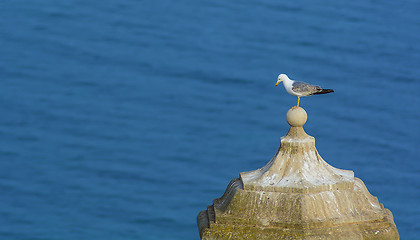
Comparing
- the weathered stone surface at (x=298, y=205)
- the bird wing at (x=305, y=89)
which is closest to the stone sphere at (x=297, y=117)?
the weathered stone surface at (x=298, y=205)

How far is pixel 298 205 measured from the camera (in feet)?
25.3

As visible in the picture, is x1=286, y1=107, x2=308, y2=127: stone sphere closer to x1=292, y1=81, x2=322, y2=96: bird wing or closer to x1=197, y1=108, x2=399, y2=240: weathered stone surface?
x1=197, y1=108, x2=399, y2=240: weathered stone surface

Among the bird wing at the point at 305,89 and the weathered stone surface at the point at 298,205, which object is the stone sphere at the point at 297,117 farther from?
the bird wing at the point at 305,89

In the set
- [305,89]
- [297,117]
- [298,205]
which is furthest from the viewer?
[305,89]

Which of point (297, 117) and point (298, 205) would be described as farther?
point (297, 117)

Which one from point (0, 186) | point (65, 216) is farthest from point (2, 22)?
point (65, 216)

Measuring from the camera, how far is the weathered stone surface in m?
A: 7.70

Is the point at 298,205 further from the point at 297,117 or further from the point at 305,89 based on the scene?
the point at 305,89

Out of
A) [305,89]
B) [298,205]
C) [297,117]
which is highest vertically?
[305,89]

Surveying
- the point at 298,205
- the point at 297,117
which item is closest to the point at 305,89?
the point at 297,117

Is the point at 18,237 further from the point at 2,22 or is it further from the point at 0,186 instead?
the point at 2,22

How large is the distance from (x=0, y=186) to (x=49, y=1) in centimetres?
1015

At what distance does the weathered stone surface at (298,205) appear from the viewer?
7.70m

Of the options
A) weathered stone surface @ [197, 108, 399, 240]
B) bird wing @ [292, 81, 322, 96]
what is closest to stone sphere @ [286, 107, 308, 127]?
weathered stone surface @ [197, 108, 399, 240]
